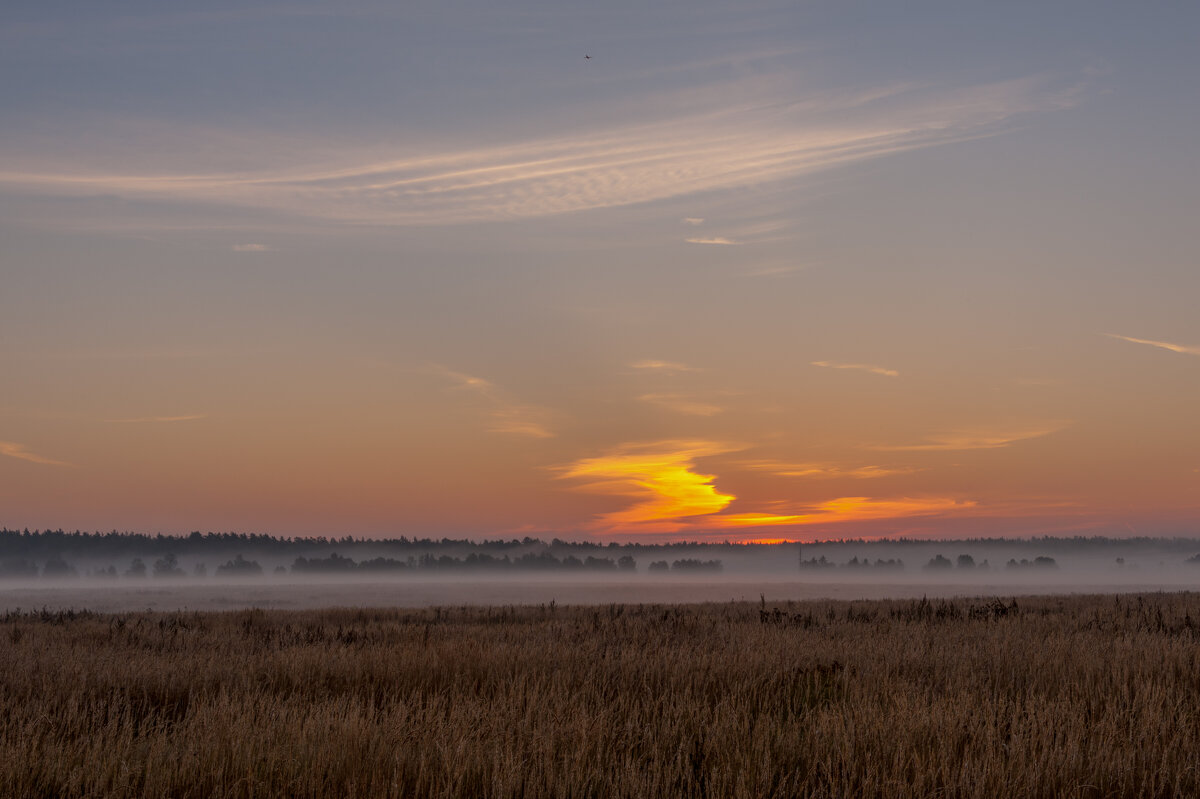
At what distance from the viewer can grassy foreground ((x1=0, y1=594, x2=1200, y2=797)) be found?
6.03m

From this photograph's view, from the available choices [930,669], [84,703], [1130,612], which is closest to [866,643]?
[930,669]

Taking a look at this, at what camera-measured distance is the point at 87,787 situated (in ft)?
18.9

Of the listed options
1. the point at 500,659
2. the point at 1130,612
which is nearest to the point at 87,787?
the point at 500,659

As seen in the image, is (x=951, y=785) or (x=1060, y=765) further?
(x=1060, y=765)

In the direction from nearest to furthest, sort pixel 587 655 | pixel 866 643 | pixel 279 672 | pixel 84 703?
1. pixel 84 703
2. pixel 279 672
3. pixel 587 655
4. pixel 866 643

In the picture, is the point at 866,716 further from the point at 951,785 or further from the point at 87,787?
the point at 87,787

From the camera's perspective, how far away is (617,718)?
8.03m

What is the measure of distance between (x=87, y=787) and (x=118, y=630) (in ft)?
49.9

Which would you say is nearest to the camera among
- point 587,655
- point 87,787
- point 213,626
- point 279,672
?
point 87,787

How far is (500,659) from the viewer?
11922 millimetres

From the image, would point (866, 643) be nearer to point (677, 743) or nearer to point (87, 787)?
point (677, 743)

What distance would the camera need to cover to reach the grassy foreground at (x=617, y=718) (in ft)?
19.8

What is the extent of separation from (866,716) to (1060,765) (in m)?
1.80

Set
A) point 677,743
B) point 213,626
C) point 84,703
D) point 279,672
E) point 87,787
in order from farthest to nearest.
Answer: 1. point 213,626
2. point 279,672
3. point 84,703
4. point 677,743
5. point 87,787
